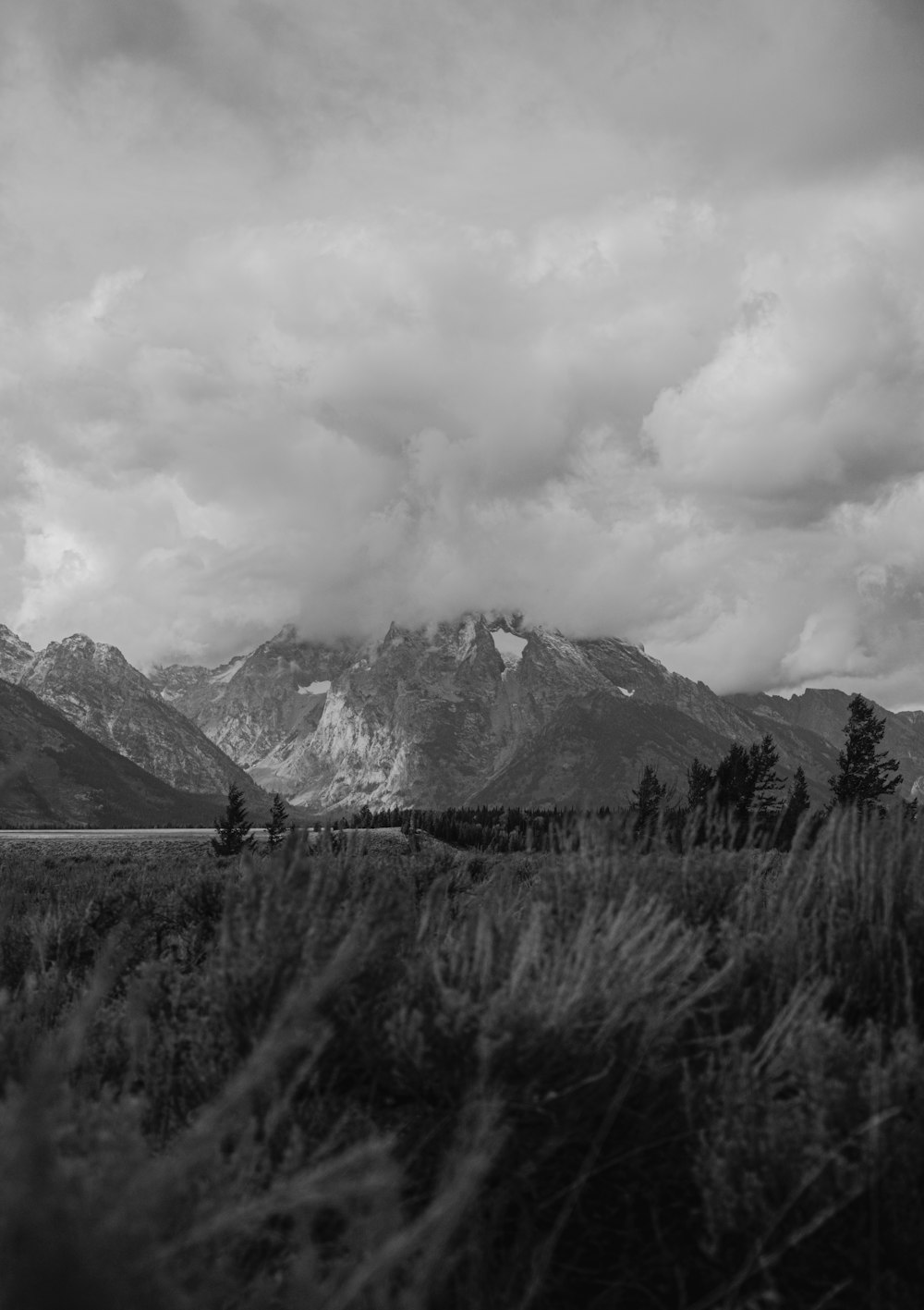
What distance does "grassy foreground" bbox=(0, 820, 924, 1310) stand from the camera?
2.46 metres

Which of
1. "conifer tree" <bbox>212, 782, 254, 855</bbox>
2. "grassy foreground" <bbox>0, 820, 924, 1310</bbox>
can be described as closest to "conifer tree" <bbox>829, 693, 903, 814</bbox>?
"conifer tree" <bbox>212, 782, 254, 855</bbox>

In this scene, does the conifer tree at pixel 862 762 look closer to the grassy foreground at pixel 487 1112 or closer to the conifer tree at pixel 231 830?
the conifer tree at pixel 231 830

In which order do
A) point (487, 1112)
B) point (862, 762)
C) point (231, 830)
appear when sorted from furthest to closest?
point (862, 762)
point (231, 830)
point (487, 1112)

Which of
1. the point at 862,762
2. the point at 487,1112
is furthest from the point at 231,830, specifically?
the point at 487,1112

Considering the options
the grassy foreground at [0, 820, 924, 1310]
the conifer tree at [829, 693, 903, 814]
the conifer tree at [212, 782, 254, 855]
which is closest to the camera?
the grassy foreground at [0, 820, 924, 1310]

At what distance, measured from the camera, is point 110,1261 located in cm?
213

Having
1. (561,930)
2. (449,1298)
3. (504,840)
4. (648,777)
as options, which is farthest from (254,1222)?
(648,777)

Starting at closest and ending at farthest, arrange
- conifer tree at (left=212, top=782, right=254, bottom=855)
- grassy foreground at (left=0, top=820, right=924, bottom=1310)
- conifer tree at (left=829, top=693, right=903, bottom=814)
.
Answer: grassy foreground at (left=0, top=820, right=924, bottom=1310)
conifer tree at (left=212, top=782, right=254, bottom=855)
conifer tree at (left=829, top=693, right=903, bottom=814)

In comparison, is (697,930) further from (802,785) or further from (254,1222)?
(802,785)

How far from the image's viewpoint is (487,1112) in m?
3.03

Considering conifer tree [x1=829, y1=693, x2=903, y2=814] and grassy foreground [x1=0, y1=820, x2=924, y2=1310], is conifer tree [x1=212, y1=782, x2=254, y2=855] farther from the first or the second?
grassy foreground [x1=0, y1=820, x2=924, y2=1310]

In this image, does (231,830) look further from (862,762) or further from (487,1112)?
(487,1112)

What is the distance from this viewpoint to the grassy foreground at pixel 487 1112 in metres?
2.46

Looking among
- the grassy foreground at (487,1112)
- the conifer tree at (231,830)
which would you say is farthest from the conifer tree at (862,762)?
the grassy foreground at (487,1112)
